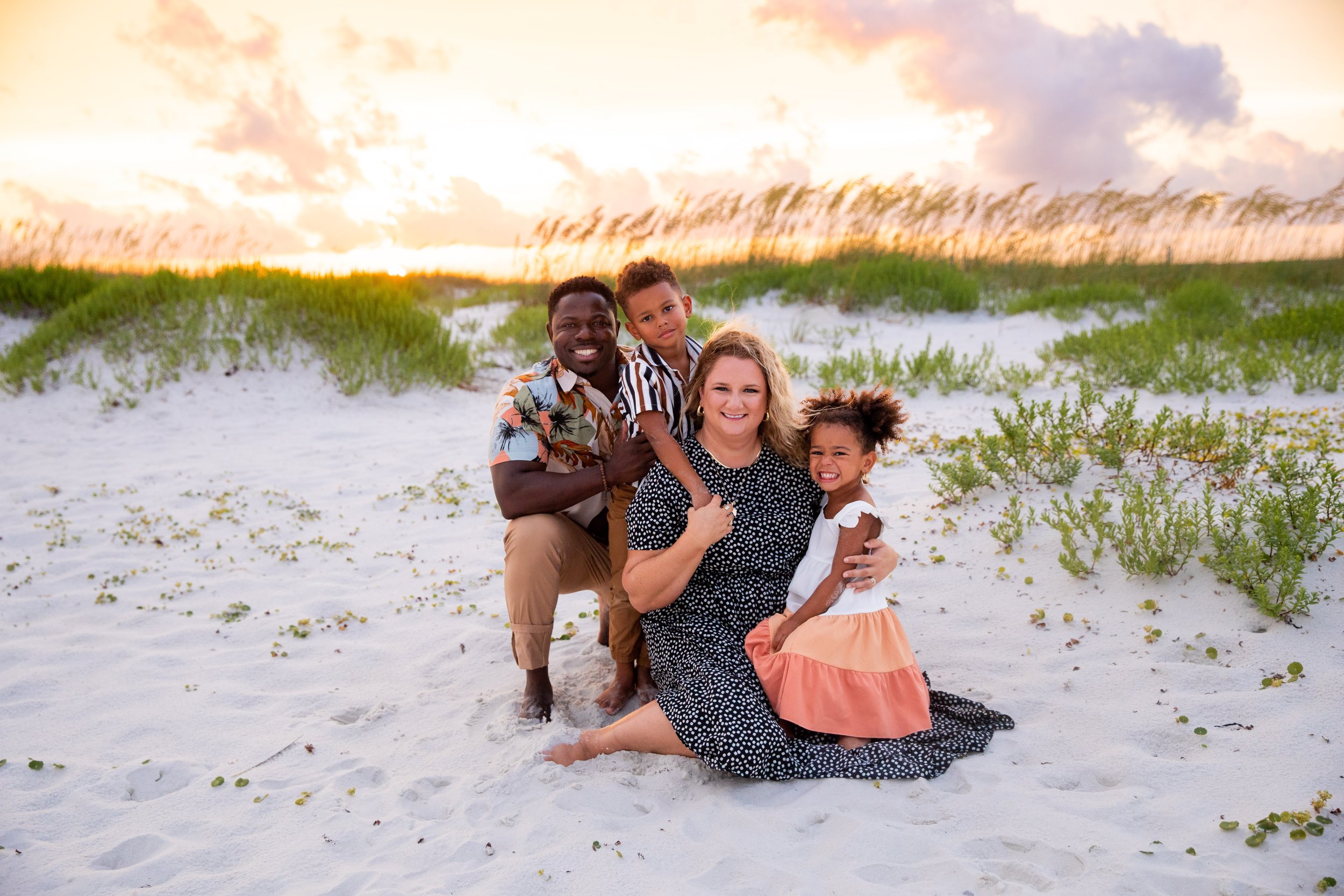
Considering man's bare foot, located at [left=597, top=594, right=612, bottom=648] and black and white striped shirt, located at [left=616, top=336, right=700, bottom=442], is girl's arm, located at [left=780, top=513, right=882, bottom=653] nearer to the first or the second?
black and white striped shirt, located at [left=616, top=336, right=700, bottom=442]

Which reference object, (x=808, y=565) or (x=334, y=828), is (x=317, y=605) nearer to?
(x=334, y=828)

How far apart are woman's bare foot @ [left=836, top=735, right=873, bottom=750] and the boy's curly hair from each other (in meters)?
1.02

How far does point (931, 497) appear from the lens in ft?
17.4

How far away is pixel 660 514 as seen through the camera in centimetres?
303

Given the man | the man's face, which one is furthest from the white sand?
the man's face

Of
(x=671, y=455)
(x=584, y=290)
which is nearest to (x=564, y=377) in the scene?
(x=584, y=290)

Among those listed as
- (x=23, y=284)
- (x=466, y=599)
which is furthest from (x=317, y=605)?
Answer: (x=23, y=284)

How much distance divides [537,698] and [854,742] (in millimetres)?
1277

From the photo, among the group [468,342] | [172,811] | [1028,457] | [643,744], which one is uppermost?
[468,342]

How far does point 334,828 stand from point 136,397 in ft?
25.1

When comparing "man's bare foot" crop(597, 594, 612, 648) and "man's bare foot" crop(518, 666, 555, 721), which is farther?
"man's bare foot" crop(597, 594, 612, 648)

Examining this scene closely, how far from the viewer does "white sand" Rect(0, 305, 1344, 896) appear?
2.37 meters

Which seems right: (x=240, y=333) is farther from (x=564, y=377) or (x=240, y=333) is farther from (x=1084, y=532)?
(x=1084, y=532)

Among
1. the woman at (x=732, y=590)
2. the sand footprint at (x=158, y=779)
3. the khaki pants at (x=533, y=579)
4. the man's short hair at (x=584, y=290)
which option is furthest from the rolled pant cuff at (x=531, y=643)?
the man's short hair at (x=584, y=290)
